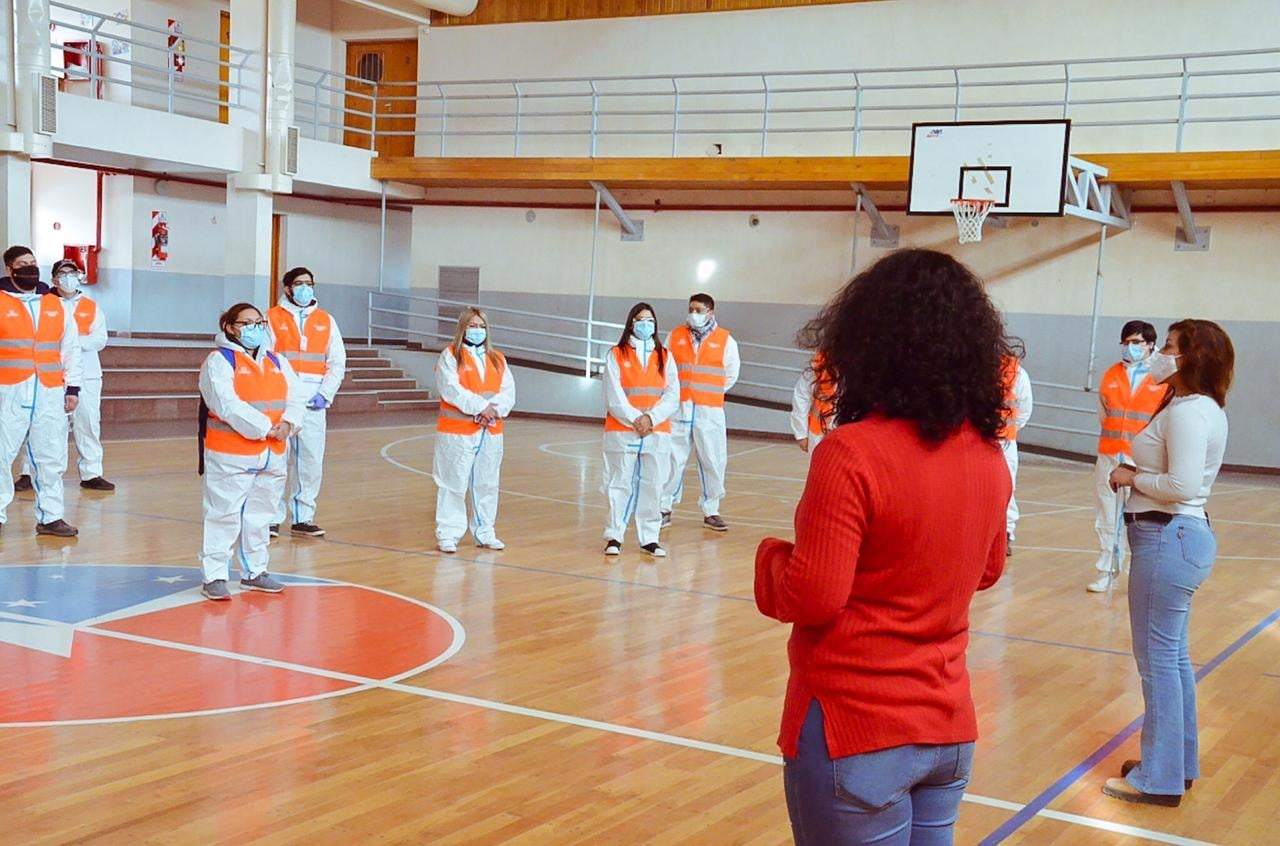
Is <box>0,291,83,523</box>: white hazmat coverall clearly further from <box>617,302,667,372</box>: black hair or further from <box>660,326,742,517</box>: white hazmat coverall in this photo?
<box>660,326,742,517</box>: white hazmat coverall

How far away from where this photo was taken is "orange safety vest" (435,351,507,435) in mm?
8453

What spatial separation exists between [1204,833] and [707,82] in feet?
56.6

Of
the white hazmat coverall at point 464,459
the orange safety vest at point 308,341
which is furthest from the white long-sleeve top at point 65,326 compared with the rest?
the white hazmat coverall at point 464,459

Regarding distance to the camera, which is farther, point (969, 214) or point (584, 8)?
point (584, 8)

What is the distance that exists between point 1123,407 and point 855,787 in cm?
689

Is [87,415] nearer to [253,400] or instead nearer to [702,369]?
[253,400]

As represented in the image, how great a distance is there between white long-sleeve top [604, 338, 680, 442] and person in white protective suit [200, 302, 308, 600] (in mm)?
2366

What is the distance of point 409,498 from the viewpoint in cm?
1114

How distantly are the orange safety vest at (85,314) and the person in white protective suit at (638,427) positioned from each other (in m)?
4.69

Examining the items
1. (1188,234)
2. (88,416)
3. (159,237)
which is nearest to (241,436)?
(88,416)

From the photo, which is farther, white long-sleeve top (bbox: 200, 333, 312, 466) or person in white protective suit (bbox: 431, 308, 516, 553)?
person in white protective suit (bbox: 431, 308, 516, 553)

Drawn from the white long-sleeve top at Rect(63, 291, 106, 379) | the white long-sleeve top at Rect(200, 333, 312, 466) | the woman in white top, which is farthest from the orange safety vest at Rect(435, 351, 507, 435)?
the woman in white top

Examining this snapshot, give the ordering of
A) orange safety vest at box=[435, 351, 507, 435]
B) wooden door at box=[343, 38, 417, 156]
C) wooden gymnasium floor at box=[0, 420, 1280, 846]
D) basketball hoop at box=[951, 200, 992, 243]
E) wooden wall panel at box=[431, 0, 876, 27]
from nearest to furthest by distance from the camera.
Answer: wooden gymnasium floor at box=[0, 420, 1280, 846] < orange safety vest at box=[435, 351, 507, 435] < basketball hoop at box=[951, 200, 992, 243] < wooden wall panel at box=[431, 0, 876, 27] < wooden door at box=[343, 38, 417, 156]

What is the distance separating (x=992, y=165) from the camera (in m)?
14.8
